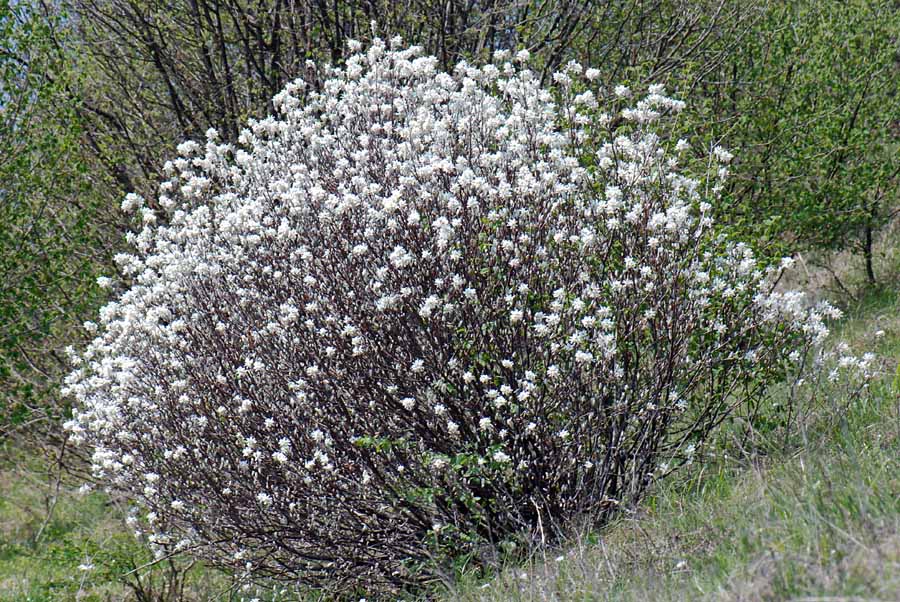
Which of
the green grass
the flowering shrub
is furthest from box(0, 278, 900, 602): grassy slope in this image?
the green grass

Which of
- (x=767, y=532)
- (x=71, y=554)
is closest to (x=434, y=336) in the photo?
(x=767, y=532)

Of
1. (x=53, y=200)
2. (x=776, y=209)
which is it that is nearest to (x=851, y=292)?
(x=776, y=209)

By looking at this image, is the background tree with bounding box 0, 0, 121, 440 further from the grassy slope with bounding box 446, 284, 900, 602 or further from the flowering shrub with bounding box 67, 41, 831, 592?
the grassy slope with bounding box 446, 284, 900, 602

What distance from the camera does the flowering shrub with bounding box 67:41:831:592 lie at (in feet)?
16.4

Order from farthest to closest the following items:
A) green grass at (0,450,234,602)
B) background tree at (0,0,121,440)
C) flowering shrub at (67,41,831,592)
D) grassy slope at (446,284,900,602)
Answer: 1. background tree at (0,0,121,440)
2. green grass at (0,450,234,602)
3. flowering shrub at (67,41,831,592)
4. grassy slope at (446,284,900,602)

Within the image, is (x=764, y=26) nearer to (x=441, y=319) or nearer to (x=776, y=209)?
(x=776, y=209)

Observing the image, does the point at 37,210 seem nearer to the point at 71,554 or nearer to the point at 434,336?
the point at 71,554

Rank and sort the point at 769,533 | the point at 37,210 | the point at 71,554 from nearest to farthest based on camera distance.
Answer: the point at 769,533
the point at 71,554
the point at 37,210

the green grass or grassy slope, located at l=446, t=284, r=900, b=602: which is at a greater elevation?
grassy slope, located at l=446, t=284, r=900, b=602

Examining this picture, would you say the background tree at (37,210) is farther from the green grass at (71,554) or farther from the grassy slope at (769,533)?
the grassy slope at (769,533)

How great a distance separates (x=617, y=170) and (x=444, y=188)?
100cm

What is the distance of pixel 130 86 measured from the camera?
423 inches

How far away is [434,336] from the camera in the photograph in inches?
200

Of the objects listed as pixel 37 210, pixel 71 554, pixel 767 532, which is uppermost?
pixel 37 210
